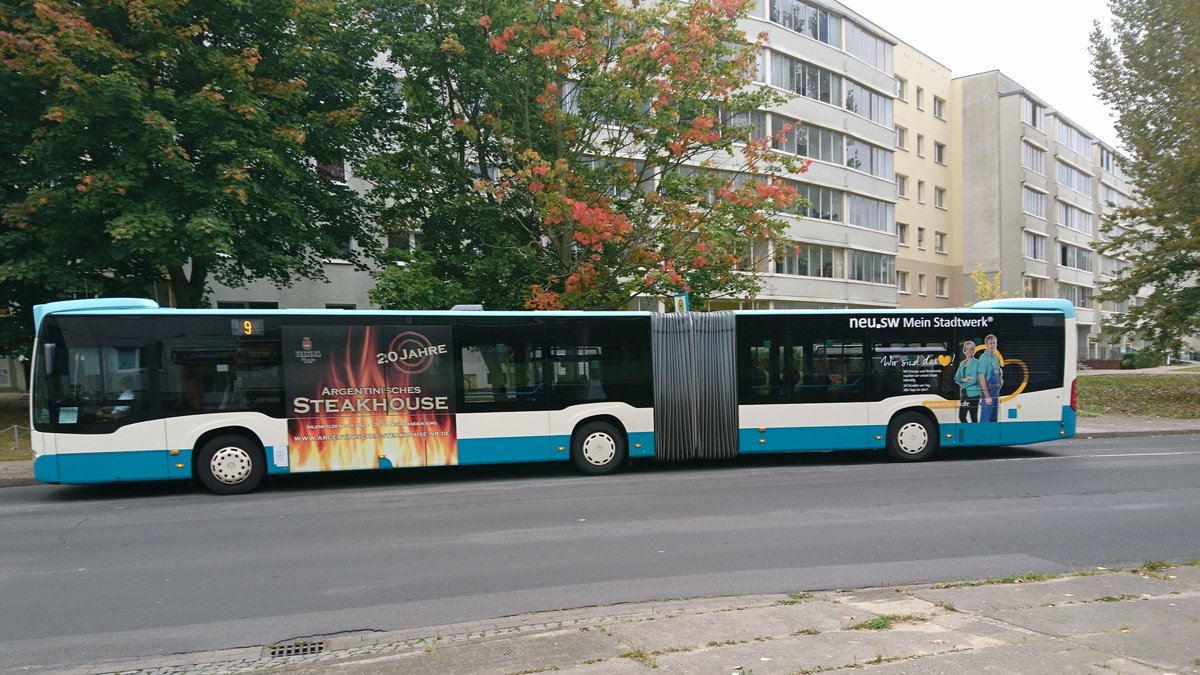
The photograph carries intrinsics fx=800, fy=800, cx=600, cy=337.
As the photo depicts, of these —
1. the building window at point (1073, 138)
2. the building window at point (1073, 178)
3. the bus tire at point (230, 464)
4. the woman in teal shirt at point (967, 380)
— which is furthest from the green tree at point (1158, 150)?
the building window at point (1073, 138)

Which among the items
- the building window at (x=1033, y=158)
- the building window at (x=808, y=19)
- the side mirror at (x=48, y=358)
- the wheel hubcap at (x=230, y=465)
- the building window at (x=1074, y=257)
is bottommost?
the wheel hubcap at (x=230, y=465)

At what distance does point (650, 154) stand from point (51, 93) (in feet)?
40.1

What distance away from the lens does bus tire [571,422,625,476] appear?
13.3 metres

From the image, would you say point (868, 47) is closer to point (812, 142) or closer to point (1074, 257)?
point (812, 142)

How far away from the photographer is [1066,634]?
490 centimetres

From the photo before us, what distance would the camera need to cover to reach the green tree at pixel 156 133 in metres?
14.5

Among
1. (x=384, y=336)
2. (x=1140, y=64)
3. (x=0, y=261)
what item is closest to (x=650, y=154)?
(x=384, y=336)

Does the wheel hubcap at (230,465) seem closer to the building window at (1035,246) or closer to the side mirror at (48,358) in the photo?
the side mirror at (48,358)

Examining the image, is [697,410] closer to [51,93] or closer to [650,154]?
[650,154]

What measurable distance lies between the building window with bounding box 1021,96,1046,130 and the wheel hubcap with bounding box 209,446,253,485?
57.7m

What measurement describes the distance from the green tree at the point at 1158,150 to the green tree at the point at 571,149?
13.0 metres

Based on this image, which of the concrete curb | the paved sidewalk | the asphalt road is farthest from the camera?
the concrete curb

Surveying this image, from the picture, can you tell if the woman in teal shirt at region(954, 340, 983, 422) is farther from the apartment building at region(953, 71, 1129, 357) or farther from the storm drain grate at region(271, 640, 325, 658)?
the apartment building at region(953, 71, 1129, 357)

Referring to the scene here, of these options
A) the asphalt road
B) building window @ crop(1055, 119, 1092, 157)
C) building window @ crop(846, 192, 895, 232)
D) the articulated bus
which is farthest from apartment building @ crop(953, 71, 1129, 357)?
the asphalt road
